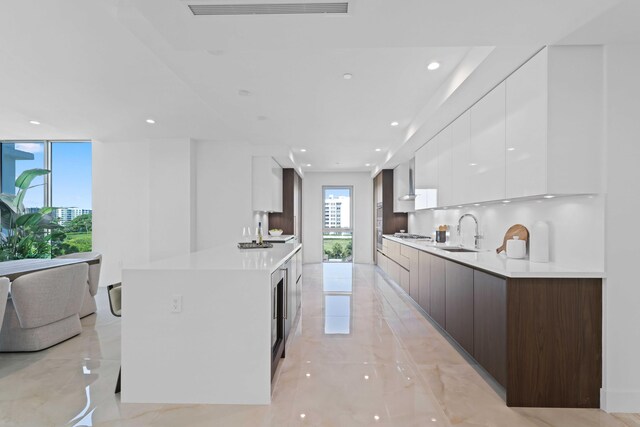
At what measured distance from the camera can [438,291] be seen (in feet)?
11.1

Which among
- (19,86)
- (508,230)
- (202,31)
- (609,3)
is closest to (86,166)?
(19,86)

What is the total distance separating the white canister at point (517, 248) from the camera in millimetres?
2691

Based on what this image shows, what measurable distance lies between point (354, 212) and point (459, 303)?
21.0 feet

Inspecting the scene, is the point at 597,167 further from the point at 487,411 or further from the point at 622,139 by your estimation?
the point at 487,411

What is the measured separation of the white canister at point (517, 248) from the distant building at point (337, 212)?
21.5 feet

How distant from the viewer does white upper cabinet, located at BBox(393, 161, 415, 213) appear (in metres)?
6.68

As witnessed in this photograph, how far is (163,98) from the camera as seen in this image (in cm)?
389

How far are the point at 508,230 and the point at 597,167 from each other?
103cm

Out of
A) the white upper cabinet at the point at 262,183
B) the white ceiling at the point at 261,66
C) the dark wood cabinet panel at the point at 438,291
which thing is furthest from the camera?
the white upper cabinet at the point at 262,183

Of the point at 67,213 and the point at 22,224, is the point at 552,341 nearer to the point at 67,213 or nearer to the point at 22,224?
the point at 22,224

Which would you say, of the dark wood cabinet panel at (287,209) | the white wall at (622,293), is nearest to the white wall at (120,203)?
the dark wood cabinet panel at (287,209)

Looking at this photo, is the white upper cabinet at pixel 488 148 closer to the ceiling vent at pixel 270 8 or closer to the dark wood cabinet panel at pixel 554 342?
the dark wood cabinet panel at pixel 554 342

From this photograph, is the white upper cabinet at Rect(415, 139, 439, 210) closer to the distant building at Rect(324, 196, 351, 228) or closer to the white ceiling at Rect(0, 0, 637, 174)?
the white ceiling at Rect(0, 0, 637, 174)

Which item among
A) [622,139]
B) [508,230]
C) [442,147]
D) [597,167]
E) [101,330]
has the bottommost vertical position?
[101,330]
